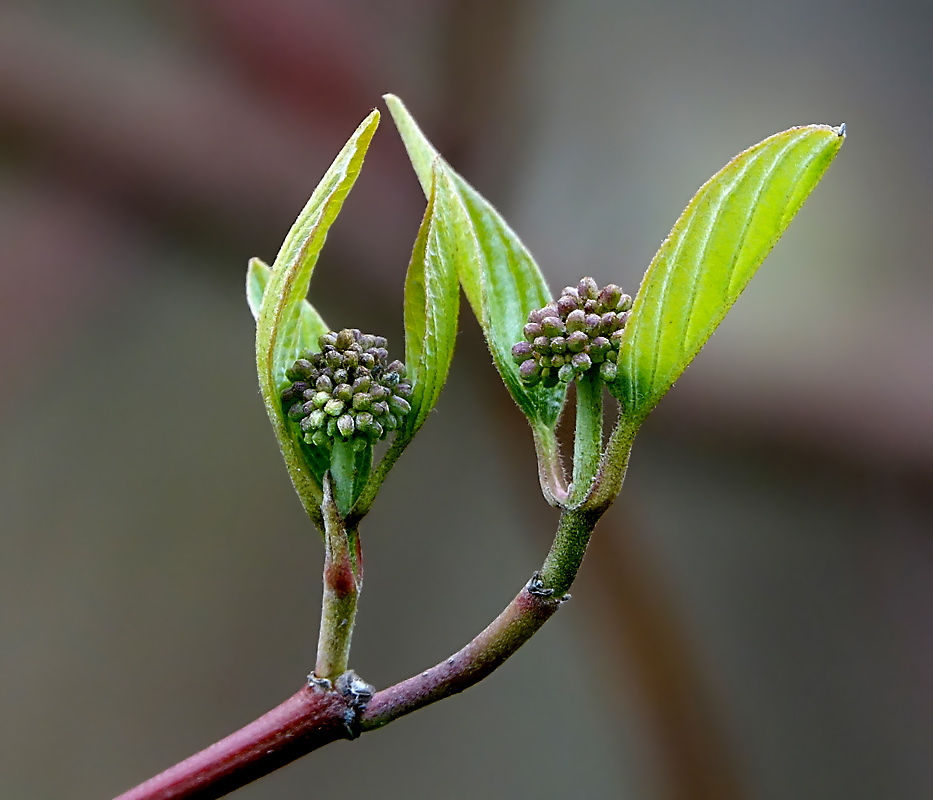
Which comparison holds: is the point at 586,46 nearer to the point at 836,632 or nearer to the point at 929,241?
the point at 929,241

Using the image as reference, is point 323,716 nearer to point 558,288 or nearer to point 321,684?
point 321,684

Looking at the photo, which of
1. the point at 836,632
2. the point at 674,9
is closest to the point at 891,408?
the point at 836,632

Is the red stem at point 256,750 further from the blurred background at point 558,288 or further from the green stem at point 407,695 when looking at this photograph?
the blurred background at point 558,288

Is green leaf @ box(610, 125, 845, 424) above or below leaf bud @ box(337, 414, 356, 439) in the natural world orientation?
above

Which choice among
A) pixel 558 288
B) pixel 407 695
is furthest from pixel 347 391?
pixel 558 288

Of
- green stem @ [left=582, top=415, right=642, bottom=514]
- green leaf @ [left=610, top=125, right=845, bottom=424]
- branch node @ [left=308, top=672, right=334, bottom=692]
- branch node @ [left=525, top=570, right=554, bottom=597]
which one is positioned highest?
green leaf @ [left=610, top=125, right=845, bottom=424]

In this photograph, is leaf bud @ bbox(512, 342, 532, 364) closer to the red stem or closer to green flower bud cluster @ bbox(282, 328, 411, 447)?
green flower bud cluster @ bbox(282, 328, 411, 447)

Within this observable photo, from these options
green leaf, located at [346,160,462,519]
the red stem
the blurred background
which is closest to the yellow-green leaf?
green leaf, located at [346,160,462,519]
